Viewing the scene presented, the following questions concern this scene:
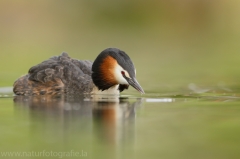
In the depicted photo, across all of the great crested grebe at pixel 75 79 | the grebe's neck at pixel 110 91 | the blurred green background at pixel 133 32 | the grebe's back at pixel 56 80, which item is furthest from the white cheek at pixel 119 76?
the blurred green background at pixel 133 32

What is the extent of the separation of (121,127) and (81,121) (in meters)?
0.66

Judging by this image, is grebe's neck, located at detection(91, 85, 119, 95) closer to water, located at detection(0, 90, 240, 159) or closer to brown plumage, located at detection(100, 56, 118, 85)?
brown plumage, located at detection(100, 56, 118, 85)

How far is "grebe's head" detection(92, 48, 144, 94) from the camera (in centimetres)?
1205

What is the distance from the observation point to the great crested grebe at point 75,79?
12.4 metres

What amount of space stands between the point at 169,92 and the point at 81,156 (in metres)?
5.59

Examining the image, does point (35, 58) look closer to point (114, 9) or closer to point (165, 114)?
point (114, 9)

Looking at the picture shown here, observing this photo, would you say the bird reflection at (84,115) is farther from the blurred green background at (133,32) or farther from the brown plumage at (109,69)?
the blurred green background at (133,32)

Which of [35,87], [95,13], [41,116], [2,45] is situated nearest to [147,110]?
[41,116]

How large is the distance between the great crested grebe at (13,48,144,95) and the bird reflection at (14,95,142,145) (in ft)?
1.10

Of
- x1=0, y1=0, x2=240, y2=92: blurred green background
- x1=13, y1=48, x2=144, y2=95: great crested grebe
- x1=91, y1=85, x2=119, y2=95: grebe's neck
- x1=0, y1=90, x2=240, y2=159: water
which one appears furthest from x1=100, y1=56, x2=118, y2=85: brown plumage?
x1=0, y1=0, x2=240, y2=92: blurred green background

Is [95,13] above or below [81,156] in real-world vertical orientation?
above

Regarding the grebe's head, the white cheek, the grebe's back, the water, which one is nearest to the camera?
the water

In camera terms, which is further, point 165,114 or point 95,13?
point 95,13

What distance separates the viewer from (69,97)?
39.8ft
